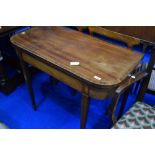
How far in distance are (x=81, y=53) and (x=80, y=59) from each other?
0.08m

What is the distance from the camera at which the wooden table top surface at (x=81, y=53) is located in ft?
3.27

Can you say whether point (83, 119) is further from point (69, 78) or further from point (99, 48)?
point (99, 48)

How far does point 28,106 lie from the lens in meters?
1.75

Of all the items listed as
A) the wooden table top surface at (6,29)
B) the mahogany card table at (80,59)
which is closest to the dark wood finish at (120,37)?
the mahogany card table at (80,59)

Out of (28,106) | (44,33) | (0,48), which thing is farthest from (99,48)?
(0,48)

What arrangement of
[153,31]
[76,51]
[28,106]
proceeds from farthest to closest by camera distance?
[153,31] < [28,106] < [76,51]

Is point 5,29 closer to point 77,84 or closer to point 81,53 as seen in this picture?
point 81,53

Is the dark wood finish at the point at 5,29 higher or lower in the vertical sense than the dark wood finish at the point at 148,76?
higher

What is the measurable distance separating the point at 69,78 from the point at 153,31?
1748 millimetres

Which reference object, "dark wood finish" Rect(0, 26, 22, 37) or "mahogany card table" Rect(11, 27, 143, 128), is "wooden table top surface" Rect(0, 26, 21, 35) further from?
"mahogany card table" Rect(11, 27, 143, 128)

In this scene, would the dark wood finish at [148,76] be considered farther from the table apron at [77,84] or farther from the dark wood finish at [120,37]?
the table apron at [77,84]

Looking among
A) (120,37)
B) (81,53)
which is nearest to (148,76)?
(120,37)

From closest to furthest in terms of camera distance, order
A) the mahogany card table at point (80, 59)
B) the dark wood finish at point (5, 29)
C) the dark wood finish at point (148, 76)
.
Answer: the mahogany card table at point (80, 59) → the dark wood finish at point (148, 76) → the dark wood finish at point (5, 29)
